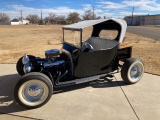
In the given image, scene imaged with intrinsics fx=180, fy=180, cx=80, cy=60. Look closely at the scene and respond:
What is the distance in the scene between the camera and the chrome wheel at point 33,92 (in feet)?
11.1

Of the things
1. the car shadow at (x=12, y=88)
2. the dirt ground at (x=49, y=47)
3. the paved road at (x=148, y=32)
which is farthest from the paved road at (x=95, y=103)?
the paved road at (x=148, y=32)

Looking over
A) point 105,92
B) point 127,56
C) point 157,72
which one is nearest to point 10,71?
point 105,92

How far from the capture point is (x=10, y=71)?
5477 millimetres

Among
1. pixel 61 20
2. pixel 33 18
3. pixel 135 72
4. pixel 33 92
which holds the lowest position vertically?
pixel 33 92

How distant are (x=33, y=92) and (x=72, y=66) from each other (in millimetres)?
1044

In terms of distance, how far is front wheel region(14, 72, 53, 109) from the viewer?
131 inches

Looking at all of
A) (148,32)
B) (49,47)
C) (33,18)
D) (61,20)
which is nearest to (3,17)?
(33,18)

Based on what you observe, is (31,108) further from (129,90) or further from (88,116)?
(129,90)

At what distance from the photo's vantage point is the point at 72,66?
4.05m

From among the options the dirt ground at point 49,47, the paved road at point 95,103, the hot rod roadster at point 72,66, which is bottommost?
the paved road at point 95,103

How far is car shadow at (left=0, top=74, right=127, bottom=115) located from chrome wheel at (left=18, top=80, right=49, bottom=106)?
7.5 inches

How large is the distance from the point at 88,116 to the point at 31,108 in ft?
3.56

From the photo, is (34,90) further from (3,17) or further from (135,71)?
(3,17)

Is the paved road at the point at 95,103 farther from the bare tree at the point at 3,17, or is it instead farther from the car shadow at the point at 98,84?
the bare tree at the point at 3,17
